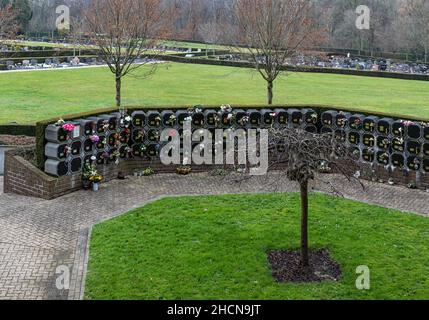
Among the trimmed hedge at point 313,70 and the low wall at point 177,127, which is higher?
the trimmed hedge at point 313,70

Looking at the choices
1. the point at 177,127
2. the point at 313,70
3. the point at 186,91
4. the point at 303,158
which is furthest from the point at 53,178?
the point at 313,70

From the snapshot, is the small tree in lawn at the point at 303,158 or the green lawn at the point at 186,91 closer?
the small tree in lawn at the point at 303,158

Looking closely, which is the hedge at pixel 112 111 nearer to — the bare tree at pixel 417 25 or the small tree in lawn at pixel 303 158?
the small tree in lawn at pixel 303 158

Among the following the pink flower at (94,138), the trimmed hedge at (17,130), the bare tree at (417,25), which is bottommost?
the trimmed hedge at (17,130)

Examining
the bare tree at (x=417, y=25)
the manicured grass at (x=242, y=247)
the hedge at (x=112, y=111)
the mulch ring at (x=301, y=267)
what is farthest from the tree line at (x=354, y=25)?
the mulch ring at (x=301, y=267)

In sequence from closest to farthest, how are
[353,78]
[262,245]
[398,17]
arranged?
[262,245]
[353,78]
[398,17]

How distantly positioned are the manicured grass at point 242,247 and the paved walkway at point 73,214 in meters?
0.59

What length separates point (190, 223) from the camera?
13070 mm

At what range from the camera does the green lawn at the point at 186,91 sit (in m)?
29.2

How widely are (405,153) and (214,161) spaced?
224 inches

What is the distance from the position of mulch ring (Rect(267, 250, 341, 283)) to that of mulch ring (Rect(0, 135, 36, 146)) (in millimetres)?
11849

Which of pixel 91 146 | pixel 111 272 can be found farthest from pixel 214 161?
pixel 111 272
